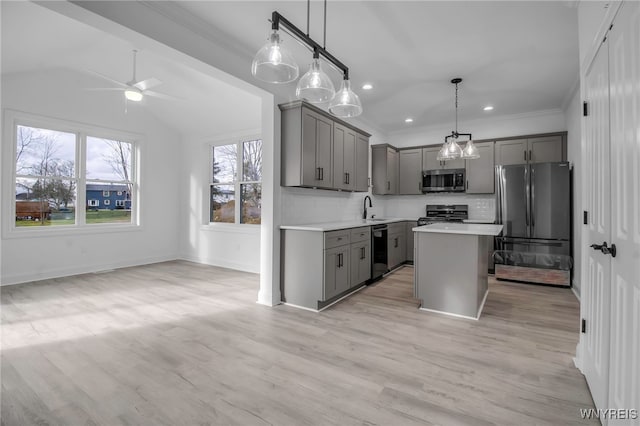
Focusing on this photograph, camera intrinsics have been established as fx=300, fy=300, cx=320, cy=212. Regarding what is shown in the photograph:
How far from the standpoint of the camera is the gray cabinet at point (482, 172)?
548 cm

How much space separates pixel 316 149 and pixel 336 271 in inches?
62.1

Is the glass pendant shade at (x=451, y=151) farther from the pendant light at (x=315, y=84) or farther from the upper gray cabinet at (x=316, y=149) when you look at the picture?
the pendant light at (x=315, y=84)

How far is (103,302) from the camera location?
3691 mm

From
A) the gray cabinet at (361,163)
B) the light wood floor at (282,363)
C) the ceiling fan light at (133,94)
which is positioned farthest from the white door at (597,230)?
the ceiling fan light at (133,94)

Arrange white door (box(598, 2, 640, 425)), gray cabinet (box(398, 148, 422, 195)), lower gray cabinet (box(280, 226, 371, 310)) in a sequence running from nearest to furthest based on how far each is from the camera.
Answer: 1. white door (box(598, 2, 640, 425))
2. lower gray cabinet (box(280, 226, 371, 310))
3. gray cabinet (box(398, 148, 422, 195))

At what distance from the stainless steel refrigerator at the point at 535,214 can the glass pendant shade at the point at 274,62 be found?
14.4ft

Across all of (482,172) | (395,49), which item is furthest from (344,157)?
(482,172)

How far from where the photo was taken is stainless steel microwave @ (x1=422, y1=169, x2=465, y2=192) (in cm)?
571

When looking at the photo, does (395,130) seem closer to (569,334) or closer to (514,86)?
(514,86)

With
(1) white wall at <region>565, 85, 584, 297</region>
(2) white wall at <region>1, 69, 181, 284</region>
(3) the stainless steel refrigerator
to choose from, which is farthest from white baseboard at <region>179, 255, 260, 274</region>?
(1) white wall at <region>565, 85, 584, 297</region>

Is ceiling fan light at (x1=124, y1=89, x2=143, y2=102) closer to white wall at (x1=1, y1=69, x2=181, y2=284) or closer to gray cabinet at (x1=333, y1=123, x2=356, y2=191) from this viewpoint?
white wall at (x1=1, y1=69, x2=181, y2=284)

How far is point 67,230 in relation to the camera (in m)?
5.05

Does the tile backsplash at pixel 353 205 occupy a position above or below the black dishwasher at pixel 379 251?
above

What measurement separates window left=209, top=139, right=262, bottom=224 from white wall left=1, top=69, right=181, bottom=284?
1.09m
